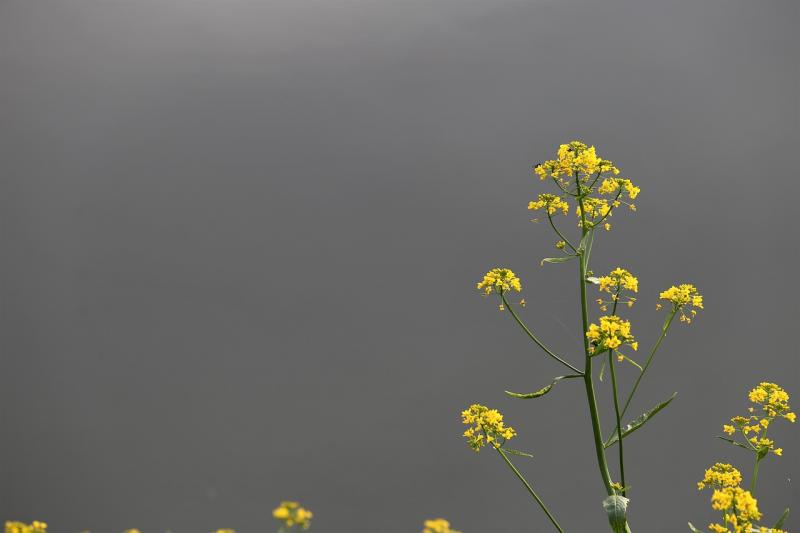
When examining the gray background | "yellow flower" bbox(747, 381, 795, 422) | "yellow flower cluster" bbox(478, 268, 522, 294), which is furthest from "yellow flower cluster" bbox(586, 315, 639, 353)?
the gray background

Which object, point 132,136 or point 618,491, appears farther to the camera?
point 132,136

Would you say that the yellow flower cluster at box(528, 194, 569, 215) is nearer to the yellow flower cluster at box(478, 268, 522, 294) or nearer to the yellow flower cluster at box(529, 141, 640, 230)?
Answer: the yellow flower cluster at box(529, 141, 640, 230)

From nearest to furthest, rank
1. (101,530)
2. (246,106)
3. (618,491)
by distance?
(618,491) < (101,530) < (246,106)

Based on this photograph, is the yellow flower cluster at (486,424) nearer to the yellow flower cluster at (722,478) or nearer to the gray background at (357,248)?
the yellow flower cluster at (722,478)

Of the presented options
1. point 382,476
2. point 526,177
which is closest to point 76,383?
point 382,476

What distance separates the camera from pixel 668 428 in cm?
217

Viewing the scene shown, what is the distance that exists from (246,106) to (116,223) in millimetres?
486

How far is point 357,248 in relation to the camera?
2156mm

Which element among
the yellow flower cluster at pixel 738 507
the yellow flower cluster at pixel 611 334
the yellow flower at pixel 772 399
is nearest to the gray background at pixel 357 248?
the yellow flower at pixel 772 399

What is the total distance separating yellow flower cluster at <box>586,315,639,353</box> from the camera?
108cm

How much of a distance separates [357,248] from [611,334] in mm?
1167

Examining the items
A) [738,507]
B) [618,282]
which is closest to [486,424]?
[618,282]

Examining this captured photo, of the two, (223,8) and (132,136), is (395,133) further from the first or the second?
(132,136)

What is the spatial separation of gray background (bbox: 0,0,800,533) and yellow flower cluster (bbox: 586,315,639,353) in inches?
41.6
